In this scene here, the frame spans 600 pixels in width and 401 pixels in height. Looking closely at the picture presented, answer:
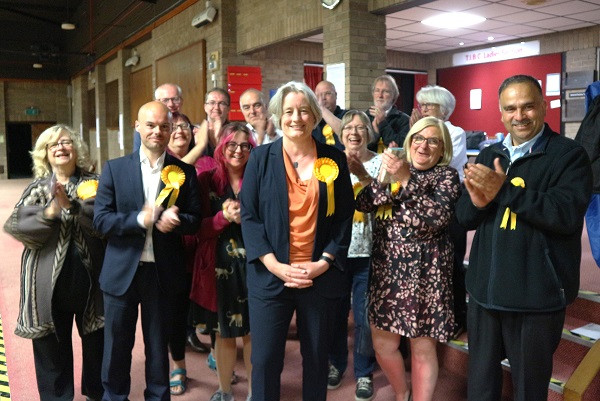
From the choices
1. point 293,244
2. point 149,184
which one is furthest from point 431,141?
point 149,184

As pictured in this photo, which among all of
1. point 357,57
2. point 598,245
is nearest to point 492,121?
point 357,57

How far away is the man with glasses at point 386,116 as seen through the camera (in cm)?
353

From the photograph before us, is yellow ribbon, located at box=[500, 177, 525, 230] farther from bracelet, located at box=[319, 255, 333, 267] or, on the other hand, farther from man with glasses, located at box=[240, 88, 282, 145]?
man with glasses, located at box=[240, 88, 282, 145]

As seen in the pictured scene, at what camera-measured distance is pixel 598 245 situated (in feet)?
9.86

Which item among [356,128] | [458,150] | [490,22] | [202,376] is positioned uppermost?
[490,22]

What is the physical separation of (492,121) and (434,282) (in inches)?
437

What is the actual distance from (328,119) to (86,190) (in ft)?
5.80

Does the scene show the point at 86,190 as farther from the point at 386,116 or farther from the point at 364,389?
the point at 386,116

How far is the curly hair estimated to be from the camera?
7.78 ft

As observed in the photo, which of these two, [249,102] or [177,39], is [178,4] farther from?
[249,102]

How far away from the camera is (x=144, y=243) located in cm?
229

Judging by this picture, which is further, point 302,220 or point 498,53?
point 498,53

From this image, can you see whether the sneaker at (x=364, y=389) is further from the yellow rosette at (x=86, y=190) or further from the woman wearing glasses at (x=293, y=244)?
the yellow rosette at (x=86, y=190)

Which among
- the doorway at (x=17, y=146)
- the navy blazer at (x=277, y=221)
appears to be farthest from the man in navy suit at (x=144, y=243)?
the doorway at (x=17, y=146)
